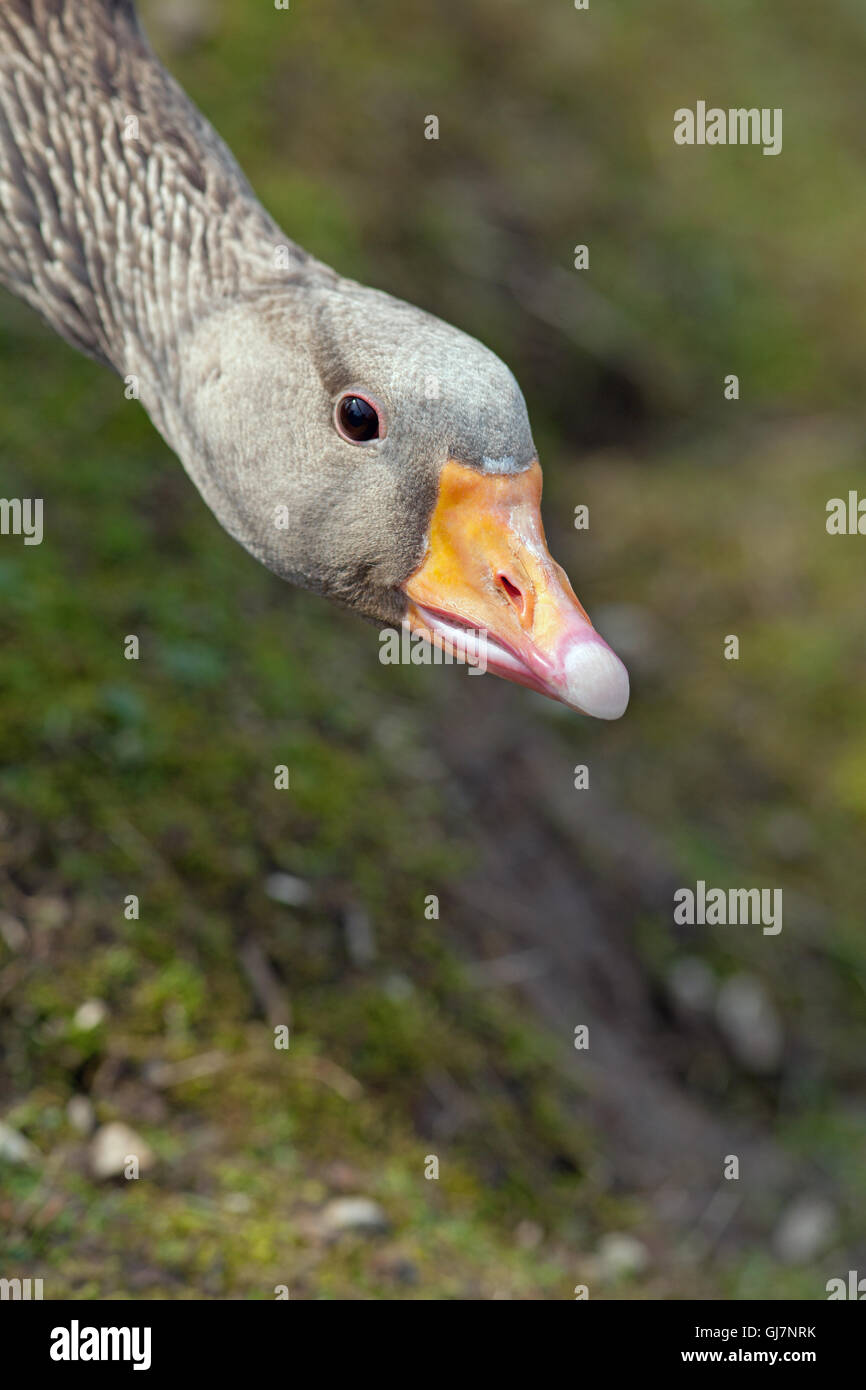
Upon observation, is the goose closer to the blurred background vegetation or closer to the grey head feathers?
the grey head feathers

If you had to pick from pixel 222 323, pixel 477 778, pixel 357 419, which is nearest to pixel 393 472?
pixel 357 419

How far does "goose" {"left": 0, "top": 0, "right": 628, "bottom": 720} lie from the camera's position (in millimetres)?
2928

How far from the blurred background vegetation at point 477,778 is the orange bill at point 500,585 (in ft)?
5.29

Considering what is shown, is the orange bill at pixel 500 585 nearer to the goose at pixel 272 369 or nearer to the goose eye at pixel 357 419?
the goose at pixel 272 369

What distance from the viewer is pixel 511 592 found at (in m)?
2.94

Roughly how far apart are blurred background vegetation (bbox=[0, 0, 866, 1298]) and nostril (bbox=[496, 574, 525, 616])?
5.65 ft

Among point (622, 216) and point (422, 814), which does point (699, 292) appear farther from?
point (422, 814)

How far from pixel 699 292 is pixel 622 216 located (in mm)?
668

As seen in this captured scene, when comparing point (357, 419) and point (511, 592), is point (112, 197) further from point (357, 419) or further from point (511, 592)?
point (511, 592)

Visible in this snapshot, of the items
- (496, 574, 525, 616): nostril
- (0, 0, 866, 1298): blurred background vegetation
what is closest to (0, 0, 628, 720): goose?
(496, 574, 525, 616): nostril

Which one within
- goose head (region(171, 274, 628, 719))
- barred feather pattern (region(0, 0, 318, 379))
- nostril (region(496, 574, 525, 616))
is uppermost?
barred feather pattern (region(0, 0, 318, 379))

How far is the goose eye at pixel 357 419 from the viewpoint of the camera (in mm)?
3004
